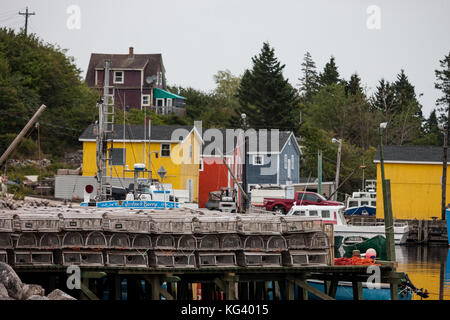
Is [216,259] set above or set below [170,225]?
below

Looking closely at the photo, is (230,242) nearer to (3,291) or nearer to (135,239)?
(135,239)

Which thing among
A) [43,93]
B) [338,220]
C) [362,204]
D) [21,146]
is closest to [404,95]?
[362,204]

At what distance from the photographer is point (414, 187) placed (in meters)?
60.2

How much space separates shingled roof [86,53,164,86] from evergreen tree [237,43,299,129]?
9.99 m

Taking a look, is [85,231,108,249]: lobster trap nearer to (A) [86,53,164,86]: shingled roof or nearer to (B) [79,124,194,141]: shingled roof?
(B) [79,124,194,141]: shingled roof

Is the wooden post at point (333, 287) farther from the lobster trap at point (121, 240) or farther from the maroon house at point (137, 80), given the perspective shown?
the maroon house at point (137, 80)

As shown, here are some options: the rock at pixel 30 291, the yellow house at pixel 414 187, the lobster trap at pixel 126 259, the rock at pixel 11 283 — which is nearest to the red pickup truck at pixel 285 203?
the yellow house at pixel 414 187

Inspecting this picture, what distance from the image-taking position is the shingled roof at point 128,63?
298 ft

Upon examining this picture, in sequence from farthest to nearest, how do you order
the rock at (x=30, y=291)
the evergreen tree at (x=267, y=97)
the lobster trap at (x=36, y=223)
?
the evergreen tree at (x=267, y=97) → the lobster trap at (x=36, y=223) → the rock at (x=30, y=291)

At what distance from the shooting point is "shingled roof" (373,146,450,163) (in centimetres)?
6038

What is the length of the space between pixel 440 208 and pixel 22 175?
2840cm

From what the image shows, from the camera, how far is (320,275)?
94.8 ft

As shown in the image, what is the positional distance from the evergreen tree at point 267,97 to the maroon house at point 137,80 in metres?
7.55

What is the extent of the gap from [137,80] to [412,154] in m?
37.4
